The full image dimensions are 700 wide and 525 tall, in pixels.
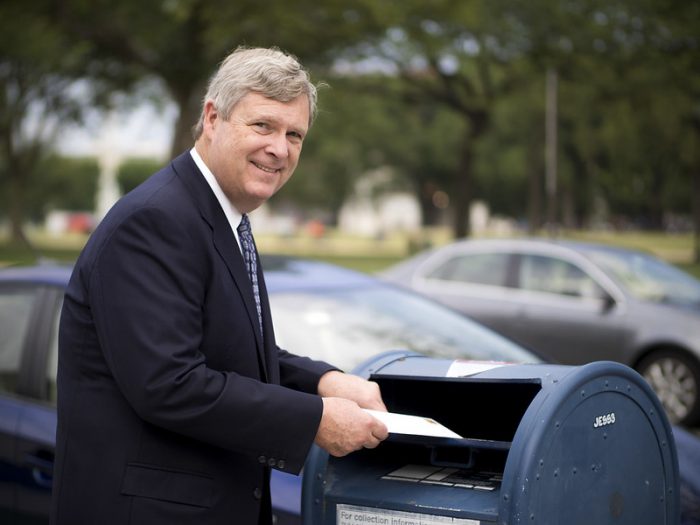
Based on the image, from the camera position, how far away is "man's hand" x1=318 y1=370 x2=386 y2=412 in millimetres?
2443

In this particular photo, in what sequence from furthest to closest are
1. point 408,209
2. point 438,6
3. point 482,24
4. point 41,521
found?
point 408,209, point 482,24, point 438,6, point 41,521

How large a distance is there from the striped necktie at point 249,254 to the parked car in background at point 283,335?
65.1 inches

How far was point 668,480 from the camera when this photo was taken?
2658mm

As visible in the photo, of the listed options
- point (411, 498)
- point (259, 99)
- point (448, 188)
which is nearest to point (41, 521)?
point (411, 498)

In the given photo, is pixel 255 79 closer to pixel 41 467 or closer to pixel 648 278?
pixel 41 467

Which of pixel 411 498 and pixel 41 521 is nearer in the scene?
pixel 411 498

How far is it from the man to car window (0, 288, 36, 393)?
214cm

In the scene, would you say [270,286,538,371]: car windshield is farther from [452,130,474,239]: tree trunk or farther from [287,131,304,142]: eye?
[452,130,474,239]: tree trunk

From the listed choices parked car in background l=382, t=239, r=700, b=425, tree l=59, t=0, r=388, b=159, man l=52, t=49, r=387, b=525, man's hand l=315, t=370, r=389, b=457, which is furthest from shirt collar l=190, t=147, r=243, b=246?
tree l=59, t=0, r=388, b=159

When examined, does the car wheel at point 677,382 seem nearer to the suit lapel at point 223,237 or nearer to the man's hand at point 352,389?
the man's hand at point 352,389

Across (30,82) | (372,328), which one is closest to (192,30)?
(30,82)

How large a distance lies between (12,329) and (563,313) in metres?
5.76

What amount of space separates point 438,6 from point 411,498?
69.5 feet

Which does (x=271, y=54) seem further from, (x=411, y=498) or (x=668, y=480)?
(x=668, y=480)
